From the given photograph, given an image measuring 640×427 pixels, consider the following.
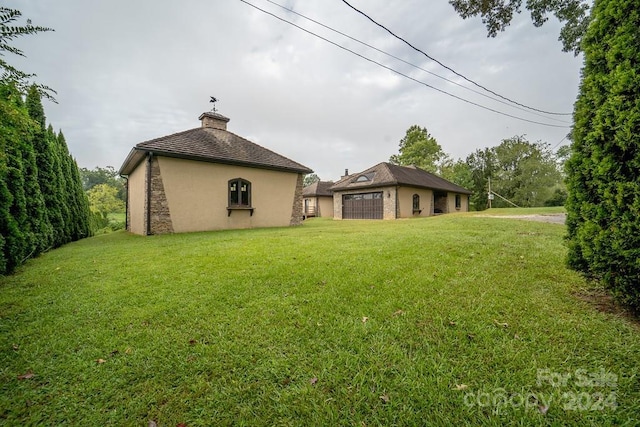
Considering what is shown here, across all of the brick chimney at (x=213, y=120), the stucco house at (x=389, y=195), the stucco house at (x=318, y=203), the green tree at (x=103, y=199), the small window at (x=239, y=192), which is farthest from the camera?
the stucco house at (x=318, y=203)

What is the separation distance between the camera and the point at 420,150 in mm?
37500

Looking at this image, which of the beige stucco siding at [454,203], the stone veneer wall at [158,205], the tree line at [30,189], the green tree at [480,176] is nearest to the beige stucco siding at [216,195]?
the stone veneer wall at [158,205]

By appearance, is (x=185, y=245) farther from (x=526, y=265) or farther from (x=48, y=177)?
(x=526, y=265)

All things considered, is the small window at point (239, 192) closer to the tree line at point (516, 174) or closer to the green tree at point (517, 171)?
the tree line at point (516, 174)

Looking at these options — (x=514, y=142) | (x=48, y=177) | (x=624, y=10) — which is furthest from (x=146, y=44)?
(x=514, y=142)

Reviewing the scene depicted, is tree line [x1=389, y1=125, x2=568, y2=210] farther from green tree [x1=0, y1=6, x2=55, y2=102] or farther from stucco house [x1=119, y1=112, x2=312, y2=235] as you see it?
green tree [x1=0, y1=6, x2=55, y2=102]

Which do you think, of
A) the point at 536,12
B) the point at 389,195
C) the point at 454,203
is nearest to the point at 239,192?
the point at 389,195

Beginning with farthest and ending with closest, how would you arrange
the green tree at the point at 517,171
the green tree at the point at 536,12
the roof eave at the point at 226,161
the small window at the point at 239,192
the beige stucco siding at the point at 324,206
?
the green tree at the point at 517,171, the beige stucco siding at the point at 324,206, the small window at the point at 239,192, the roof eave at the point at 226,161, the green tree at the point at 536,12

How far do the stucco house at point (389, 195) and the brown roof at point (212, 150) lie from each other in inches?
299

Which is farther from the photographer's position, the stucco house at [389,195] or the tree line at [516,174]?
the tree line at [516,174]

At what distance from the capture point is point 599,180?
8.16ft

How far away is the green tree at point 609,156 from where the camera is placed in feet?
7.23

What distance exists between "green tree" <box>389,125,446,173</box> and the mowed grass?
36531 millimetres

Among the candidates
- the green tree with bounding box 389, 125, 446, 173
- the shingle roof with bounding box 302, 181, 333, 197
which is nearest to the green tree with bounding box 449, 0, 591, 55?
the shingle roof with bounding box 302, 181, 333, 197
